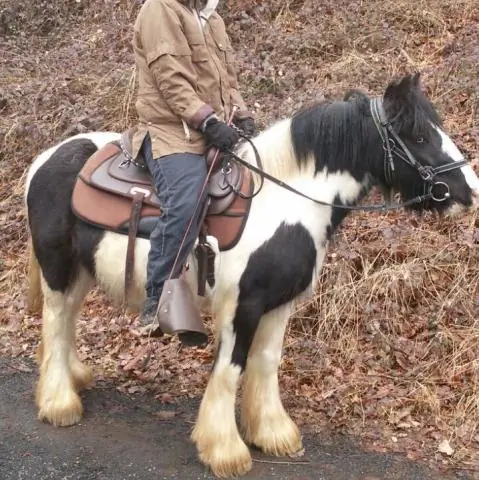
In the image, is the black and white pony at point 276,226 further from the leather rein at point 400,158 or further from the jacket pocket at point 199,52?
the jacket pocket at point 199,52

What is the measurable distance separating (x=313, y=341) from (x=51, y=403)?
6.97 ft

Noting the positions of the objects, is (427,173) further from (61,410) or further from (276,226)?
(61,410)

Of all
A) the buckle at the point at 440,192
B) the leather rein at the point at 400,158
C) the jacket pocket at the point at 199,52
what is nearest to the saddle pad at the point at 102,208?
the jacket pocket at the point at 199,52

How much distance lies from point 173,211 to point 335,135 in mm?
1014

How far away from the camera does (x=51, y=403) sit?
454 cm

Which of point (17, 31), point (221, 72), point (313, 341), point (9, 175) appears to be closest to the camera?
point (221, 72)

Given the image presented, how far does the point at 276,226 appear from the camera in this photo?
12.1ft

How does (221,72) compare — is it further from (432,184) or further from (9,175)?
(9,175)

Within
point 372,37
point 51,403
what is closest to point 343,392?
point 51,403

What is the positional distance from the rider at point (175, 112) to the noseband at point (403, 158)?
2.71 feet

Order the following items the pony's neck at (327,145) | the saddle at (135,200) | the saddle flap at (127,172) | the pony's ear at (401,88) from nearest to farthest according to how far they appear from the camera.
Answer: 1. the pony's ear at (401,88)
2. the pony's neck at (327,145)
3. the saddle at (135,200)
4. the saddle flap at (127,172)

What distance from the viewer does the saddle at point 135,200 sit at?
3.73m

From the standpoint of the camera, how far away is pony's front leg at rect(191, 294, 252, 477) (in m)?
3.83

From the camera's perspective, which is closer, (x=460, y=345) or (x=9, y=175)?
(x=460, y=345)
